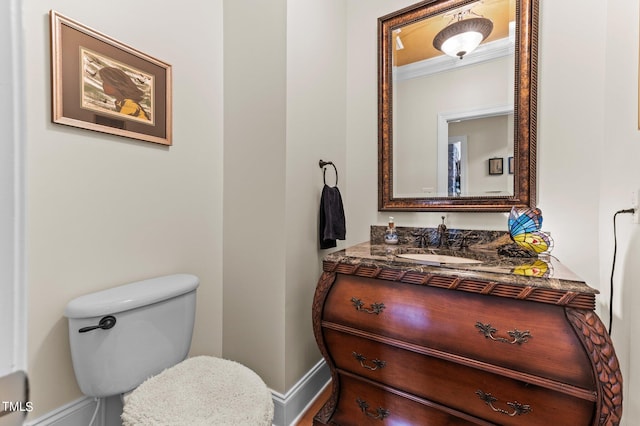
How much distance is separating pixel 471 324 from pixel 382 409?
600mm

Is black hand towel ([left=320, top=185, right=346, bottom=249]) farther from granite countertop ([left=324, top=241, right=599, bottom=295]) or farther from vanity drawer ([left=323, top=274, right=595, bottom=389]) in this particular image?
vanity drawer ([left=323, top=274, right=595, bottom=389])

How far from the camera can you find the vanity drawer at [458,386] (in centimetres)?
85

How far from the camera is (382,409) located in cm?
121

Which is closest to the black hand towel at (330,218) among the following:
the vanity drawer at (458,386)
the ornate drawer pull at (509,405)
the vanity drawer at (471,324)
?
the vanity drawer at (471,324)

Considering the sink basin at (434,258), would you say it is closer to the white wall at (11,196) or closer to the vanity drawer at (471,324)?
the vanity drawer at (471,324)

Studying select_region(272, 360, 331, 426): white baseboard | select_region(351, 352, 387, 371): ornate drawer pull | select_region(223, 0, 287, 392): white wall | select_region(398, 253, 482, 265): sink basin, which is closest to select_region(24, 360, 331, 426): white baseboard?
select_region(272, 360, 331, 426): white baseboard

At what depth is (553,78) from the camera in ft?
4.44

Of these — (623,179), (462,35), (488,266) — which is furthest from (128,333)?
(462,35)

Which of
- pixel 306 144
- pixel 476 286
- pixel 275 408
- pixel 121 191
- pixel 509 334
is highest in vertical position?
pixel 306 144

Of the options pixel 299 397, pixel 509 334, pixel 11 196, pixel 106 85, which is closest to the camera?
pixel 11 196

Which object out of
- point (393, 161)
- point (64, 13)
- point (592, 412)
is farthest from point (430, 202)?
point (64, 13)

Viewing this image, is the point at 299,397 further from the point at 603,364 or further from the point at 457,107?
the point at 457,107

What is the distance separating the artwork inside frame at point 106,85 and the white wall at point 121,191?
0.11 feet

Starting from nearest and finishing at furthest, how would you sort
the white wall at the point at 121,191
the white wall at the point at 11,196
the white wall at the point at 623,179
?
the white wall at the point at 11,196 < the white wall at the point at 121,191 < the white wall at the point at 623,179
